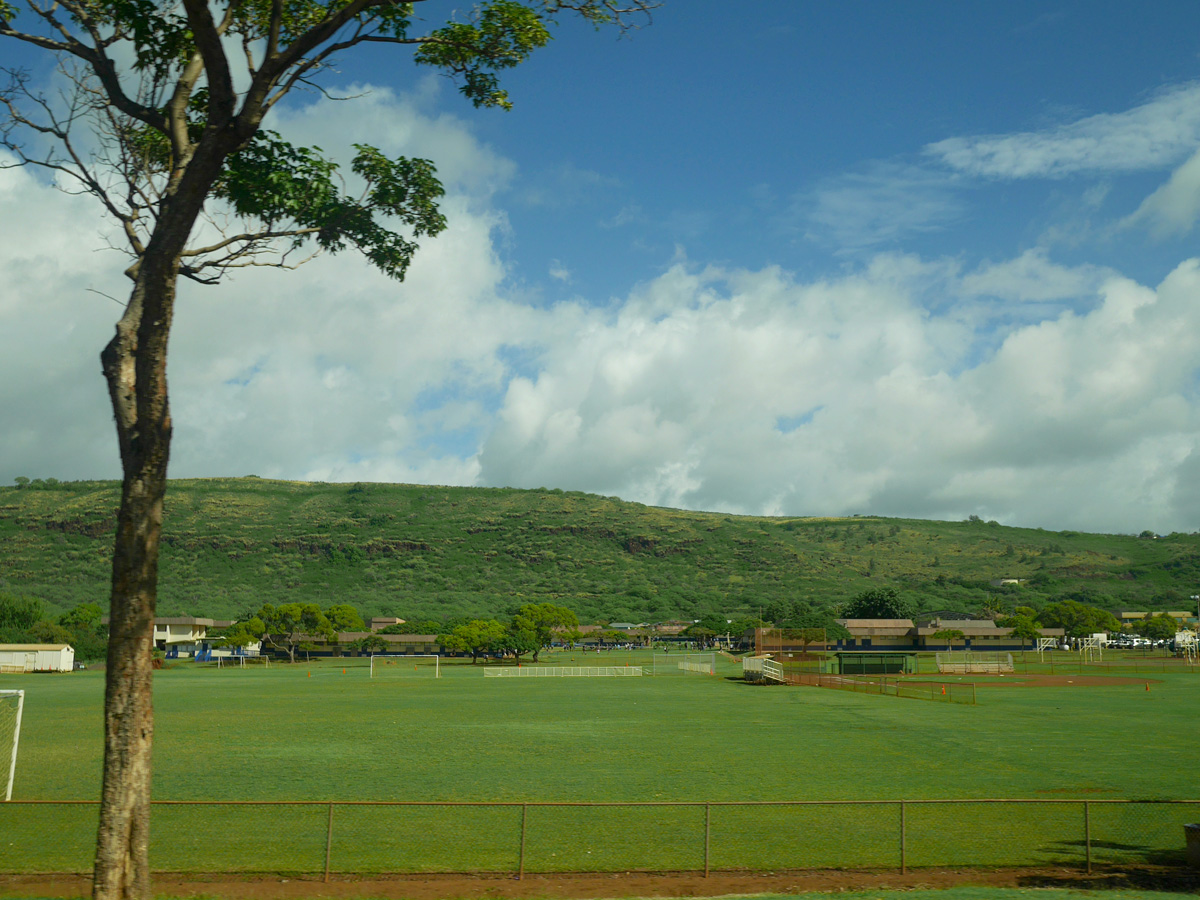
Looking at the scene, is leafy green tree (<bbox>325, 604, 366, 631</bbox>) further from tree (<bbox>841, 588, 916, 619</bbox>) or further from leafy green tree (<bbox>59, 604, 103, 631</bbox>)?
tree (<bbox>841, 588, 916, 619</bbox>)

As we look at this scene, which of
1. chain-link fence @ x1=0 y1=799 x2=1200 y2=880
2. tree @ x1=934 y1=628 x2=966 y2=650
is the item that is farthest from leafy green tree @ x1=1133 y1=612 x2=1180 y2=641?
chain-link fence @ x1=0 y1=799 x2=1200 y2=880

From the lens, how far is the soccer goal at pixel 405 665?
8238 cm

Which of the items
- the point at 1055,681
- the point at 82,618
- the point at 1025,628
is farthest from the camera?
the point at 1025,628

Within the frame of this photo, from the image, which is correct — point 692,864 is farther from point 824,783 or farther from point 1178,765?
point 1178,765

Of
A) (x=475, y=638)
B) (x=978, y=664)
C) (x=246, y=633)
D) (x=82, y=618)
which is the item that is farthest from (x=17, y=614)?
(x=978, y=664)

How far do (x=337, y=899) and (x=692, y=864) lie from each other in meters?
5.81

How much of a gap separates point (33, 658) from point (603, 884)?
292 feet

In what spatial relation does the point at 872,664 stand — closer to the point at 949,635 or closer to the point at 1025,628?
the point at 949,635

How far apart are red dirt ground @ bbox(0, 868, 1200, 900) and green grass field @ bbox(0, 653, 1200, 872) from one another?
31.8 inches

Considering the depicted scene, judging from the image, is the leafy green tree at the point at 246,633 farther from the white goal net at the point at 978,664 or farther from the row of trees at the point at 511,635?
the white goal net at the point at 978,664

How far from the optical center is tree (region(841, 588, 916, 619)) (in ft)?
487

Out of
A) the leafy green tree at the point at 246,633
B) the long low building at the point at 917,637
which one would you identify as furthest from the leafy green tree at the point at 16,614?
the long low building at the point at 917,637

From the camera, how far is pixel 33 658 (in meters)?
84.8

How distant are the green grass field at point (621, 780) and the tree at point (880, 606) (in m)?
103
